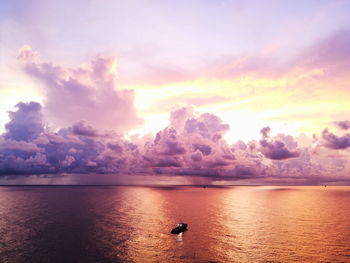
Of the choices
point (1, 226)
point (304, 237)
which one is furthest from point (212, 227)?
point (1, 226)

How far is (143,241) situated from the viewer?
84.8 metres

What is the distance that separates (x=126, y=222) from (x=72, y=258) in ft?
175

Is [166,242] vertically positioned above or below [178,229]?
below

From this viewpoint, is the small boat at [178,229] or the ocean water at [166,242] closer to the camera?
the ocean water at [166,242]

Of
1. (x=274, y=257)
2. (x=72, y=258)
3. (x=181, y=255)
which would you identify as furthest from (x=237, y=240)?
(x=72, y=258)

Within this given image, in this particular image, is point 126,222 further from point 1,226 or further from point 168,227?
point 1,226

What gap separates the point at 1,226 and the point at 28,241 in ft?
110

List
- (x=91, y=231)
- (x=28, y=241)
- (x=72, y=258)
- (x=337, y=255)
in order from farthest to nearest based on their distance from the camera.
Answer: (x=91, y=231) < (x=28, y=241) < (x=337, y=255) < (x=72, y=258)

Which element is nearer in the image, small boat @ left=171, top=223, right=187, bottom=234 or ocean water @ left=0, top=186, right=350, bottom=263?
ocean water @ left=0, top=186, right=350, bottom=263

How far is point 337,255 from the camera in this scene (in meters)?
72.0

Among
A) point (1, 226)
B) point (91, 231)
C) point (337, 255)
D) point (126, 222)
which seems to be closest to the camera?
point (337, 255)

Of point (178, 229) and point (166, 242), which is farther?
point (178, 229)

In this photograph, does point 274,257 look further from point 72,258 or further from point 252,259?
point 72,258

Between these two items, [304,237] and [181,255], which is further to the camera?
[304,237]
